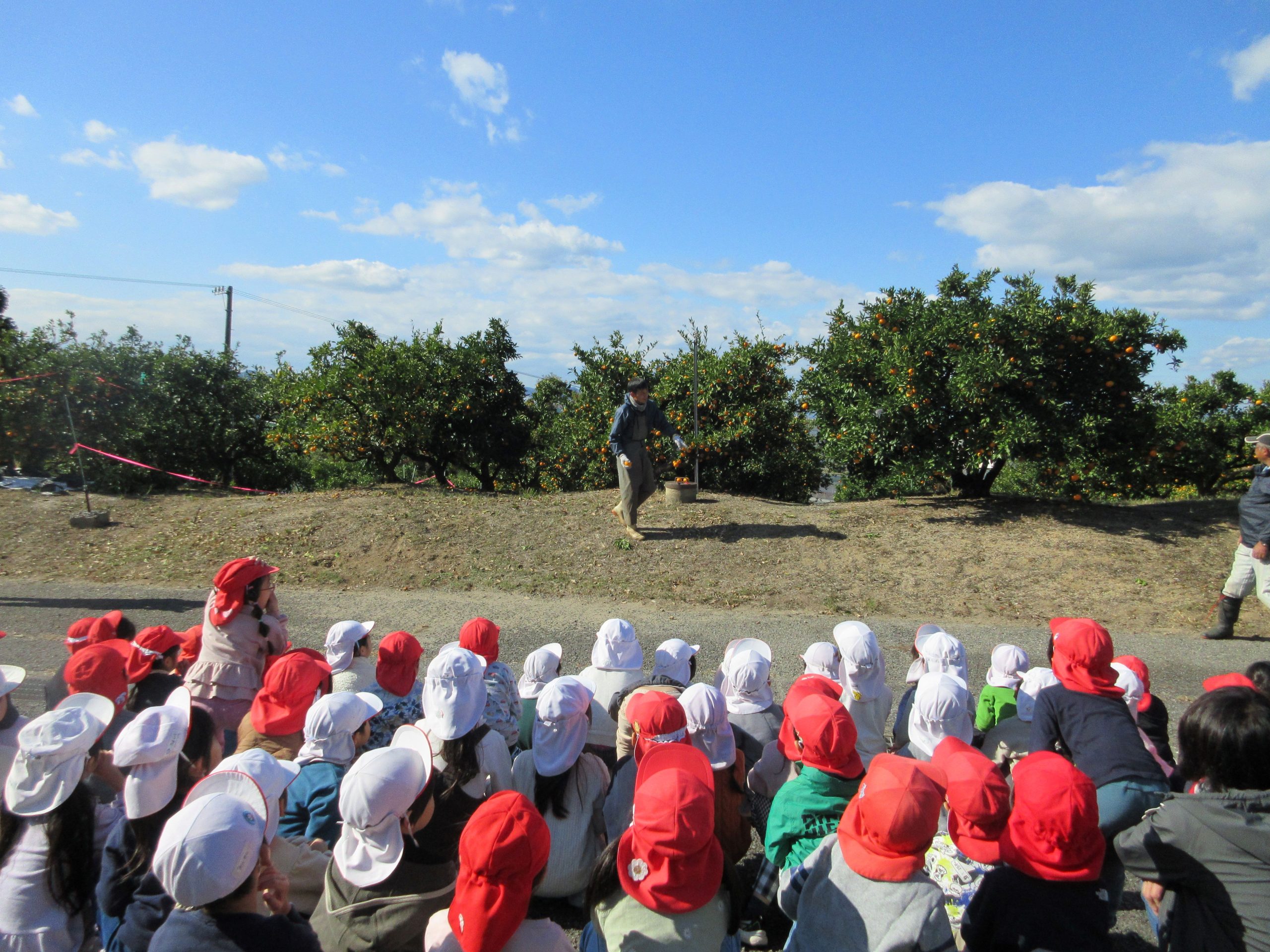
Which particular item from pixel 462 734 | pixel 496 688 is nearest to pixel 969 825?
pixel 462 734

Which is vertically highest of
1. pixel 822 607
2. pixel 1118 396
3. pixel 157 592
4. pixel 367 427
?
pixel 1118 396

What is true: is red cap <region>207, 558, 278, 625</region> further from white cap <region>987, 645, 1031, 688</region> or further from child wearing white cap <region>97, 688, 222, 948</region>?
white cap <region>987, 645, 1031, 688</region>

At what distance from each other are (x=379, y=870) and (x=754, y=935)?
1.49 meters

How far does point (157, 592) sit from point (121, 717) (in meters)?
5.37

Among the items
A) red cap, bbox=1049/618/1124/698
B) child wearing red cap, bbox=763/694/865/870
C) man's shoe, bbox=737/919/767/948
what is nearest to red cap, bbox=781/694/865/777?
child wearing red cap, bbox=763/694/865/870

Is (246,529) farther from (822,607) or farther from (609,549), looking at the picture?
(822,607)

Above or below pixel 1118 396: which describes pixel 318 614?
below

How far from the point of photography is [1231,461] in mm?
11531

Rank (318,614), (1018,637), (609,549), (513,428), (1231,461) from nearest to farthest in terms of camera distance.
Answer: (1018,637) → (318,614) → (609,549) → (1231,461) → (513,428)

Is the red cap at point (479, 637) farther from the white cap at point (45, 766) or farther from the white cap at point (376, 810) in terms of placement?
the white cap at point (45, 766)

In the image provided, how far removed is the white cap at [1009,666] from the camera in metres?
3.97

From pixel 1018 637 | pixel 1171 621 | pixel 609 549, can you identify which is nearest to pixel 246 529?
pixel 609 549

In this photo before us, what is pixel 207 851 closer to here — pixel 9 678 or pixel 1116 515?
pixel 9 678

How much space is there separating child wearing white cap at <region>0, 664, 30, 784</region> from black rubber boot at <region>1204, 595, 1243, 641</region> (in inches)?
329
